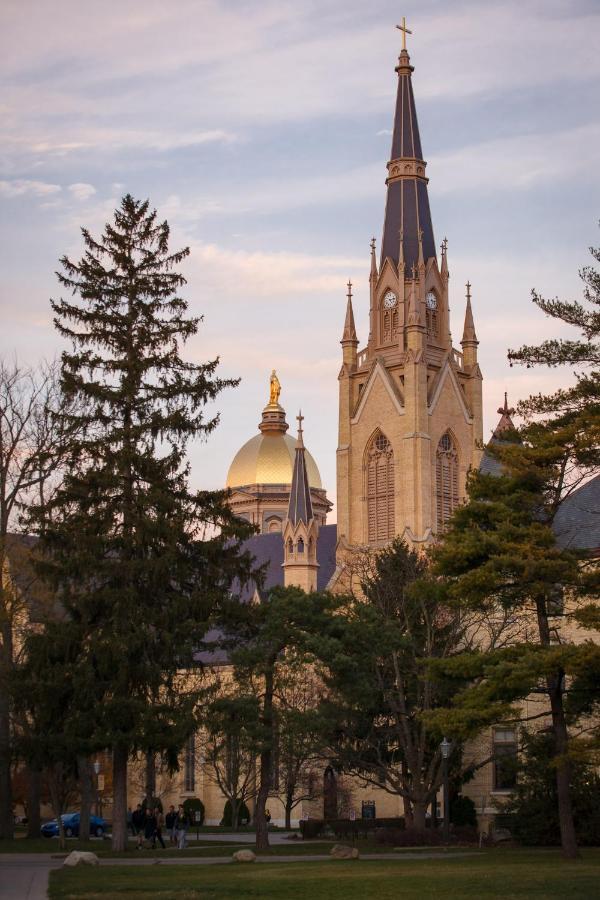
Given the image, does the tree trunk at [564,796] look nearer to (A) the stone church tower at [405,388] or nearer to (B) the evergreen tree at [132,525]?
(B) the evergreen tree at [132,525]

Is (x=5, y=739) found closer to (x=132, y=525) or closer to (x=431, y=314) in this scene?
(x=132, y=525)

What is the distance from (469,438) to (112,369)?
41.5 meters

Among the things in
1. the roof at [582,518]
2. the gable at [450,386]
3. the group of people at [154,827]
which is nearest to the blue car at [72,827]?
the group of people at [154,827]

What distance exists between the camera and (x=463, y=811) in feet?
176

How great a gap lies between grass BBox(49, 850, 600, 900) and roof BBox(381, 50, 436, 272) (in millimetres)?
52306

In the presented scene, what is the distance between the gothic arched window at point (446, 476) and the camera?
73000 mm

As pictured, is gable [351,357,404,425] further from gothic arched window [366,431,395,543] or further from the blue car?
the blue car

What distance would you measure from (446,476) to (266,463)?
3330 cm

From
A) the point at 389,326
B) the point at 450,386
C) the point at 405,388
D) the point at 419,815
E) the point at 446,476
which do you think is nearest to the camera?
the point at 419,815

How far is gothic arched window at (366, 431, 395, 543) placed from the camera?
73312 millimetres

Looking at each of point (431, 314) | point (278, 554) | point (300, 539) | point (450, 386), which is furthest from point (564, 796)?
point (278, 554)

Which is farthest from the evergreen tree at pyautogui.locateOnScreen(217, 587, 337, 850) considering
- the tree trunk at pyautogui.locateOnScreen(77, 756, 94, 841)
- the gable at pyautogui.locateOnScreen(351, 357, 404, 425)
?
the gable at pyautogui.locateOnScreen(351, 357, 404, 425)

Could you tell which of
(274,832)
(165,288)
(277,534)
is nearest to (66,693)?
(165,288)

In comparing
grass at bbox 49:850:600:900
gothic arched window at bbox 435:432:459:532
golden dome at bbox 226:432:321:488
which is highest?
golden dome at bbox 226:432:321:488
